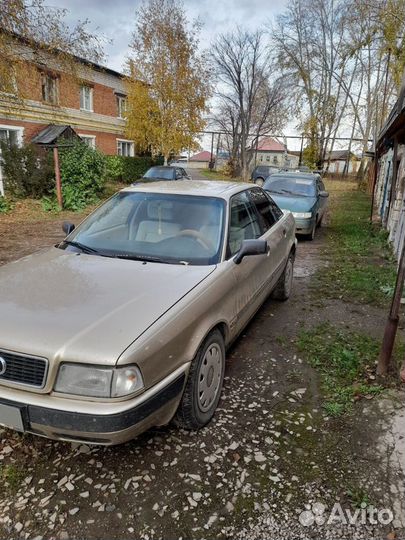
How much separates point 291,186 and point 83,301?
28.3 feet

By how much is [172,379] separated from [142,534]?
77cm

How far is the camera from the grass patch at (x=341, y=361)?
10.0ft

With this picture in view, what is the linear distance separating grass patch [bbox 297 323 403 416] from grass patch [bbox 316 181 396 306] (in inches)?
50.4

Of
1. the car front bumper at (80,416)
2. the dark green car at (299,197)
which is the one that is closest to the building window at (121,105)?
the dark green car at (299,197)

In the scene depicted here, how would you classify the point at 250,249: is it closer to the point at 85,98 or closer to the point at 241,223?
the point at 241,223

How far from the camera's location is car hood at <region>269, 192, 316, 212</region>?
8934mm

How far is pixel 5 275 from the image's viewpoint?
2748mm

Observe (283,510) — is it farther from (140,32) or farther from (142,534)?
(140,32)

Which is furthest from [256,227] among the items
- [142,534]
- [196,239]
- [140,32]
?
[140,32]

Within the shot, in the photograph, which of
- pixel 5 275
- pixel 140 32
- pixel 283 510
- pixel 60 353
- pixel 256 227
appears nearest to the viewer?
pixel 60 353

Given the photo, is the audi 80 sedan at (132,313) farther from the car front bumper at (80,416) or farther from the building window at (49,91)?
the building window at (49,91)

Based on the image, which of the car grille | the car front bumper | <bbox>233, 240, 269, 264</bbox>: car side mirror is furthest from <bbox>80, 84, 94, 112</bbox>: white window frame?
the car front bumper

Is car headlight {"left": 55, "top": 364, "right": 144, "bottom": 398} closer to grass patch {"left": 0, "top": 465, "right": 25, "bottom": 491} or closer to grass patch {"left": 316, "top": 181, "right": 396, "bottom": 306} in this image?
grass patch {"left": 0, "top": 465, "right": 25, "bottom": 491}

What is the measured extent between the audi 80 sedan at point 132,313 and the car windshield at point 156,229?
0.01 metres
